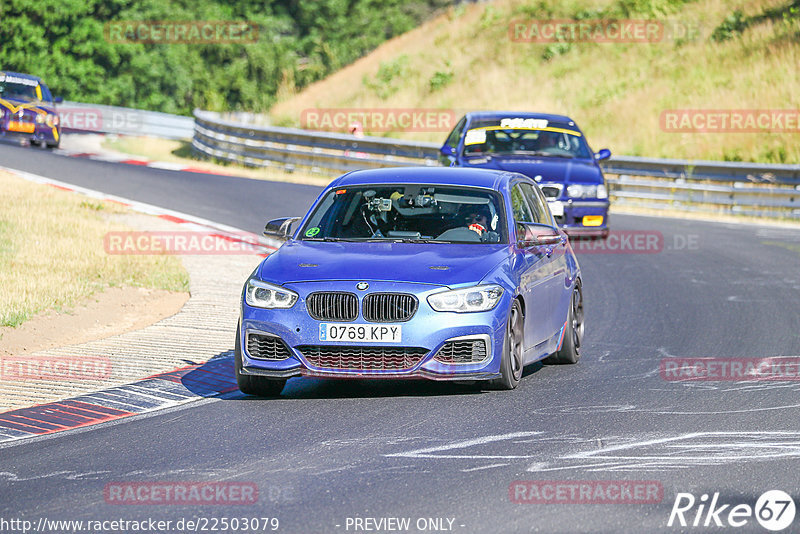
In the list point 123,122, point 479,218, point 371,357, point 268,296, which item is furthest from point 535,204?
point 123,122

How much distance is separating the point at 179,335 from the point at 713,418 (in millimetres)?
5254

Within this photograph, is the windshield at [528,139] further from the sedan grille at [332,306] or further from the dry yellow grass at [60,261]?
the sedan grille at [332,306]

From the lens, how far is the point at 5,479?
21.8 feet

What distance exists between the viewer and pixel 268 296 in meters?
8.70

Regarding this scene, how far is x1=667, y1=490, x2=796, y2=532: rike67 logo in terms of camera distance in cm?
570

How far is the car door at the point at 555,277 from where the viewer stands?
9.96 metres

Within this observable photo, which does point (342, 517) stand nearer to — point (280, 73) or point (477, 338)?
point (477, 338)

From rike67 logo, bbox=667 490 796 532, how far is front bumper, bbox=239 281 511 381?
8.46 ft
